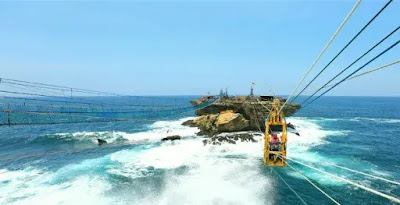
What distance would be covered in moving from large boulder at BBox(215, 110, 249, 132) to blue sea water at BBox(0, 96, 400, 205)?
5012 mm

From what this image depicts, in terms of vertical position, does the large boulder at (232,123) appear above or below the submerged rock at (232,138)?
above

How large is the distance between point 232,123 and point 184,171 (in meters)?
19.2

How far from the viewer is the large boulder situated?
50188mm

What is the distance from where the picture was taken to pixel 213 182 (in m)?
29.6

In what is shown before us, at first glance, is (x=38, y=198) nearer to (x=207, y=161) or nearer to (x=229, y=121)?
(x=207, y=161)

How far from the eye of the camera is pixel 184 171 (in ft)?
110

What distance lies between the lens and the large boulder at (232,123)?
50188mm

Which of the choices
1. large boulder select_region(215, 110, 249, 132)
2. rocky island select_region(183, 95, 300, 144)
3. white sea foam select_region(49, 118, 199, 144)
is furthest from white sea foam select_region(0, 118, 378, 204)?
white sea foam select_region(49, 118, 199, 144)

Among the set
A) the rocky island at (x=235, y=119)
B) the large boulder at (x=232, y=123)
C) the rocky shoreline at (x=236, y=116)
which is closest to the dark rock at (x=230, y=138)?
the rocky island at (x=235, y=119)

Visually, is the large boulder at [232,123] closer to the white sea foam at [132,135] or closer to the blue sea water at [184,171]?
the blue sea water at [184,171]

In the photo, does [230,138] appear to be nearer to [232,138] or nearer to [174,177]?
[232,138]

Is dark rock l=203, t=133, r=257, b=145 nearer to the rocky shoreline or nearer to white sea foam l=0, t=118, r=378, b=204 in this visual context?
the rocky shoreline

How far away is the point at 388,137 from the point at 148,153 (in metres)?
49.9

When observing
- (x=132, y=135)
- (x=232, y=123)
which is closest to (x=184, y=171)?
(x=232, y=123)
